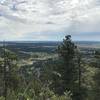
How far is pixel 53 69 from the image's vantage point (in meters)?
54.6

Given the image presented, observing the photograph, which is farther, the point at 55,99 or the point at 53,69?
the point at 53,69

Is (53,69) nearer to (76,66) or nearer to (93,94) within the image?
(76,66)

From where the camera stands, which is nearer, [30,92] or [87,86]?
[30,92]

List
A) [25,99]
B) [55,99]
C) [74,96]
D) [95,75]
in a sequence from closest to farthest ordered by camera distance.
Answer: [25,99] → [55,99] → [74,96] → [95,75]

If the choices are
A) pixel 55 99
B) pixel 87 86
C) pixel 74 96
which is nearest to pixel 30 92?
pixel 55 99

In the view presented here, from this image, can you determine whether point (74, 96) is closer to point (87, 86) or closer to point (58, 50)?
point (87, 86)

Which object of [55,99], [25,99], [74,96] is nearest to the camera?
[25,99]

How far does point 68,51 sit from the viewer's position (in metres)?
53.5

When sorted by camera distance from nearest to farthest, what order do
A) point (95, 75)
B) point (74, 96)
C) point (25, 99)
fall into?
1. point (25, 99)
2. point (74, 96)
3. point (95, 75)

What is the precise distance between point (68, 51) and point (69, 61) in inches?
61.0

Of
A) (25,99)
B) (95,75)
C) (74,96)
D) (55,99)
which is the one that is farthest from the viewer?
(95,75)

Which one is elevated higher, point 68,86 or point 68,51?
point 68,51

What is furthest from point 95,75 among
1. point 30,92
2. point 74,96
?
point 30,92

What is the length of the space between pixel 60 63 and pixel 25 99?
28891mm
